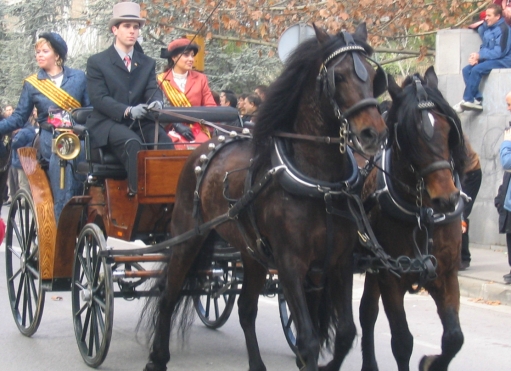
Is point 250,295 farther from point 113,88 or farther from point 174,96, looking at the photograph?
point 174,96

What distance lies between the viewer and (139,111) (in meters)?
6.45

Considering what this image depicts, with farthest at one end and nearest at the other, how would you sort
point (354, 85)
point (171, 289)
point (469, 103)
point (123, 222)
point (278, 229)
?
point (469, 103), point (123, 222), point (171, 289), point (278, 229), point (354, 85)

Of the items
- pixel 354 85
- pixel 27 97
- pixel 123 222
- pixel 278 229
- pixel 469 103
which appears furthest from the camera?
pixel 469 103

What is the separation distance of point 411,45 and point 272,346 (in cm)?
1424

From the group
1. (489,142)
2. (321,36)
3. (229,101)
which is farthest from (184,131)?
(489,142)

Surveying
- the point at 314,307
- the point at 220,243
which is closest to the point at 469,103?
the point at 220,243

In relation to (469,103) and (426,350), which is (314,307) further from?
(469,103)

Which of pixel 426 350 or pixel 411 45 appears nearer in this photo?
pixel 426 350

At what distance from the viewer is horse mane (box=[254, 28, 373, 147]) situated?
4785 mm

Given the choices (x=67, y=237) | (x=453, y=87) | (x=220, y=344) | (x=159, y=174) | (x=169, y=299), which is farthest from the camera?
(x=453, y=87)

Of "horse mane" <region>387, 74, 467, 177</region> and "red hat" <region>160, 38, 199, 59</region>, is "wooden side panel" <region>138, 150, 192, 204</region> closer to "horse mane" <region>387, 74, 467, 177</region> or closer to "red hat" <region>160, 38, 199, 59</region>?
"red hat" <region>160, 38, 199, 59</region>

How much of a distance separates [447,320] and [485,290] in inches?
172

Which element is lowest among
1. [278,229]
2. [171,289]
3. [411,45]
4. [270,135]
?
[171,289]

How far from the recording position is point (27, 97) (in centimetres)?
750
